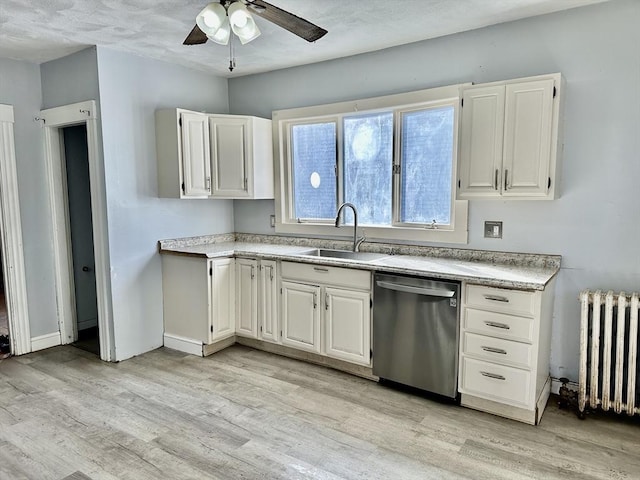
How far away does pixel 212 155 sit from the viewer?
3893 millimetres

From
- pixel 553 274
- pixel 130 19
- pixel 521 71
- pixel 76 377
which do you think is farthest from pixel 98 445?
pixel 521 71

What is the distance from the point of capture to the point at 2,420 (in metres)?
2.66

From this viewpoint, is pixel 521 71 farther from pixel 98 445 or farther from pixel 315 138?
pixel 98 445

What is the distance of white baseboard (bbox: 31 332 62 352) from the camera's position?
151 inches

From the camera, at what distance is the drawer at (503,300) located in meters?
2.48

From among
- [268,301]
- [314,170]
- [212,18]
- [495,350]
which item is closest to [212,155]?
[314,170]

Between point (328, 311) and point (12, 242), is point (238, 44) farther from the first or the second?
point (12, 242)

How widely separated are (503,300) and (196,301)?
97.1 inches

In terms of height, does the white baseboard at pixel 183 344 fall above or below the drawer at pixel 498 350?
below

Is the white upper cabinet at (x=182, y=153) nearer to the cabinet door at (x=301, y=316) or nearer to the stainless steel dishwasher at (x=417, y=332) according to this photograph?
the cabinet door at (x=301, y=316)

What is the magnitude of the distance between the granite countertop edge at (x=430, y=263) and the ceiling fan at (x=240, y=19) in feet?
5.15

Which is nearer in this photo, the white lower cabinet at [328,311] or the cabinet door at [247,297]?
the white lower cabinet at [328,311]

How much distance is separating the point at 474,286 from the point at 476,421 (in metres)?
0.83

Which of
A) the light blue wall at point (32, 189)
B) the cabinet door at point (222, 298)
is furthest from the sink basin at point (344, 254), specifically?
the light blue wall at point (32, 189)
